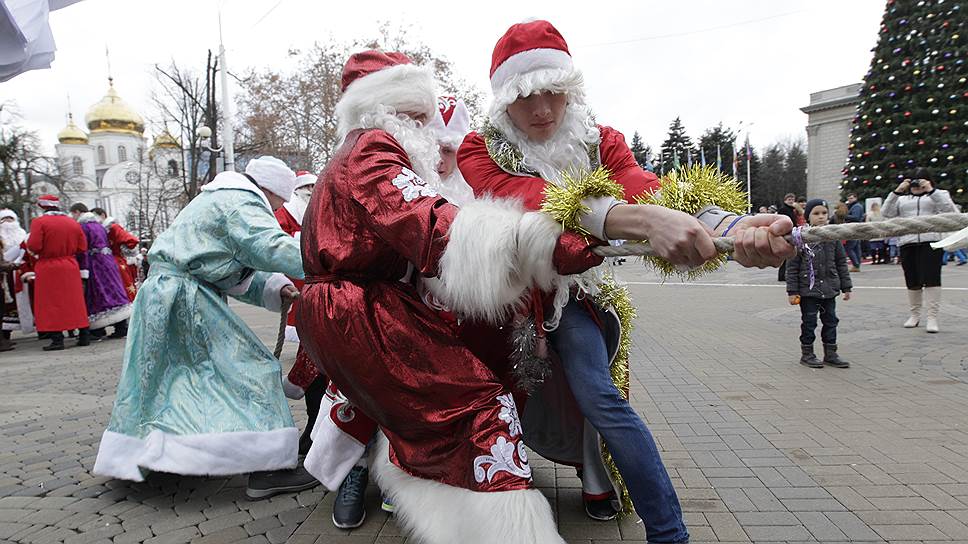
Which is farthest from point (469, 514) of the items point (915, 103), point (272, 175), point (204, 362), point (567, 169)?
point (915, 103)

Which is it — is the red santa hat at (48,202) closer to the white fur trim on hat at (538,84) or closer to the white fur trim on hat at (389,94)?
the white fur trim on hat at (389,94)

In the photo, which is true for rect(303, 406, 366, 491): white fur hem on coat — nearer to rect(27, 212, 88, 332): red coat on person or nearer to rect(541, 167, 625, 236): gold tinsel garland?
rect(541, 167, 625, 236): gold tinsel garland

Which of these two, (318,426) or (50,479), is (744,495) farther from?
(50,479)

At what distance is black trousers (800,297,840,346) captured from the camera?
17.9 ft

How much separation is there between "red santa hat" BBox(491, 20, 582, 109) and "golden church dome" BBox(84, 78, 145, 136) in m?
72.4

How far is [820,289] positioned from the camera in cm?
541

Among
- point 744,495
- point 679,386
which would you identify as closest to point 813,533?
point 744,495

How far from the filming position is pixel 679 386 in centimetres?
500

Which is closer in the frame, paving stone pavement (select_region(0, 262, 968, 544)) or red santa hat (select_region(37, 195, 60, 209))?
paving stone pavement (select_region(0, 262, 968, 544))

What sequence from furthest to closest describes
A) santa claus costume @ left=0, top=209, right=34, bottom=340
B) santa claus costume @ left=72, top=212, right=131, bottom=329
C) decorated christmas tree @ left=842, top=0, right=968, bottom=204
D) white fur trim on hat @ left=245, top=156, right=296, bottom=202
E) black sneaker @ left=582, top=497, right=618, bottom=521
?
decorated christmas tree @ left=842, top=0, right=968, bottom=204, santa claus costume @ left=0, top=209, right=34, bottom=340, santa claus costume @ left=72, top=212, right=131, bottom=329, white fur trim on hat @ left=245, top=156, right=296, bottom=202, black sneaker @ left=582, top=497, right=618, bottom=521

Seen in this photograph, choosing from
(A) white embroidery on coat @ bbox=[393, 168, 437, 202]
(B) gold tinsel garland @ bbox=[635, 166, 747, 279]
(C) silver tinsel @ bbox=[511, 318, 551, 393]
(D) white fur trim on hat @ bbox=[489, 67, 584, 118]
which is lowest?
(C) silver tinsel @ bbox=[511, 318, 551, 393]

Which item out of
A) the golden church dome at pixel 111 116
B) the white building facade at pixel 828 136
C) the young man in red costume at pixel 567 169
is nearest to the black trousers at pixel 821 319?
the young man in red costume at pixel 567 169

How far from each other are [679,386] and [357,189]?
13.1 ft

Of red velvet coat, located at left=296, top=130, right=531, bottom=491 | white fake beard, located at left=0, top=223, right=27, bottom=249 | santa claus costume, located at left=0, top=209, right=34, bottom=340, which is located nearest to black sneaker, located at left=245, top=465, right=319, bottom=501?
red velvet coat, located at left=296, top=130, right=531, bottom=491
